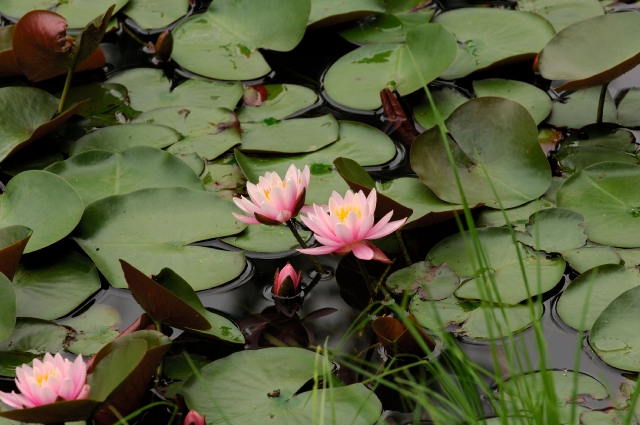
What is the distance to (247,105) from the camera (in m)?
2.72

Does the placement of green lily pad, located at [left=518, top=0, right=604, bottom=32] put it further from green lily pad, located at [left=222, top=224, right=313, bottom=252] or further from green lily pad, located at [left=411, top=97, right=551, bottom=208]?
green lily pad, located at [left=222, top=224, right=313, bottom=252]

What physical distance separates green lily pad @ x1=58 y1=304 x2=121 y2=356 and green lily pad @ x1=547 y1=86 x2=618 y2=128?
168cm

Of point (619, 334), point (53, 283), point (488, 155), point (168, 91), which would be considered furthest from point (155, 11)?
point (619, 334)

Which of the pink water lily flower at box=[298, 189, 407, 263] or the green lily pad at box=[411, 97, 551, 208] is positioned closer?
the pink water lily flower at box=[298, 189, 407, 263]

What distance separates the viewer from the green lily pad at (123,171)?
225 cm

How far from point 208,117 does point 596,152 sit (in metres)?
1.38

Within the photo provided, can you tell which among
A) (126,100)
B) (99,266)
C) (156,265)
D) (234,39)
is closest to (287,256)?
(156,265)

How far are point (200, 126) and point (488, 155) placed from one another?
1.04 metres

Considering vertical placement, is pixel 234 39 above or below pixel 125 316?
above

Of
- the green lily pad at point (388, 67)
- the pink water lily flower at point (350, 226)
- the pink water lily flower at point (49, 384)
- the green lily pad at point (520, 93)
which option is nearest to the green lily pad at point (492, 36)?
the green lily pad at point (520, 93)

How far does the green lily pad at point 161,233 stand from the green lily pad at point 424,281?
0.45m

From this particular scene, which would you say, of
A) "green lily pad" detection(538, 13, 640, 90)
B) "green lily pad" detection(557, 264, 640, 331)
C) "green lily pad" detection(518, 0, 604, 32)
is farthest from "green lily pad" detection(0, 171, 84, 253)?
"green lily pad" detection(518, 0, 604, 32)

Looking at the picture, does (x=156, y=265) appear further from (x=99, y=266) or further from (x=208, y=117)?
(x=208, y=117)

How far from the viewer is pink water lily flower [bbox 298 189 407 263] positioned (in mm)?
1718
